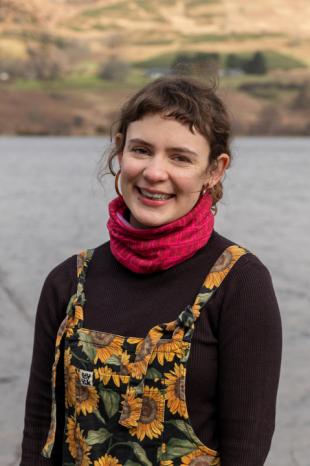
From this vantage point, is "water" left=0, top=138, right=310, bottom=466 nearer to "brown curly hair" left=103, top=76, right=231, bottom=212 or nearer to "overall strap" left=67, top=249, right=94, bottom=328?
"brown curly hair" left=103, top=76, right=231, bottom=212

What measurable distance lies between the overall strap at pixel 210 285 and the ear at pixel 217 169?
182 millimetres

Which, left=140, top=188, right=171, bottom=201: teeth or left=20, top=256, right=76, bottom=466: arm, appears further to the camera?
left=20, top=256, right=76, bottom=466: arm

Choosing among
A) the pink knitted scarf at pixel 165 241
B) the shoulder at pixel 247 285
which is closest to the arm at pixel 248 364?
the shoulder at pixel 247 285

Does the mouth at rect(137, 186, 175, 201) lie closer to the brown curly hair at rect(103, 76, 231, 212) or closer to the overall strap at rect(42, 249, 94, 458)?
the brown curly hair at rect(103, 76, 231, 212)

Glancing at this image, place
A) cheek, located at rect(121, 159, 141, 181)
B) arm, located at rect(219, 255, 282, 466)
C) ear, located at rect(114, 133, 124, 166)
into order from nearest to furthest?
1. arm, located at rect(219, 255, 282, 466)
2. cheek, located at rect(121, 159, 141, 181)
3. ear, located at rect(114, 133, 124, 166)

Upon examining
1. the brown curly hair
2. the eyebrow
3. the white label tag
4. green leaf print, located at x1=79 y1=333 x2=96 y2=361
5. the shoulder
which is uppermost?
the brown curly hair

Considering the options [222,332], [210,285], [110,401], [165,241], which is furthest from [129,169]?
[110,401]

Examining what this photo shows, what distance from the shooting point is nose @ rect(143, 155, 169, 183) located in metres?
1.92

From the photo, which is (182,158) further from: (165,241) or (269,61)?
(269,61)

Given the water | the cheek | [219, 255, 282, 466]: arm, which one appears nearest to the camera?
[219, 255, 282, 466]: arm

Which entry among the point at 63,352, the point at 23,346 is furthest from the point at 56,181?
the point at 63,352

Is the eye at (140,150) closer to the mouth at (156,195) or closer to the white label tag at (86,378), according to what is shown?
the mouth at (156,195)

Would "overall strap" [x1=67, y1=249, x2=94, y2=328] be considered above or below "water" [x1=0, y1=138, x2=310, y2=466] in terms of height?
above

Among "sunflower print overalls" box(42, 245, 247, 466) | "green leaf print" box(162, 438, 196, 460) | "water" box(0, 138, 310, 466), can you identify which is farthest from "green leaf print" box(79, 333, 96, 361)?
"water" box(0, 138, 310, 466)
